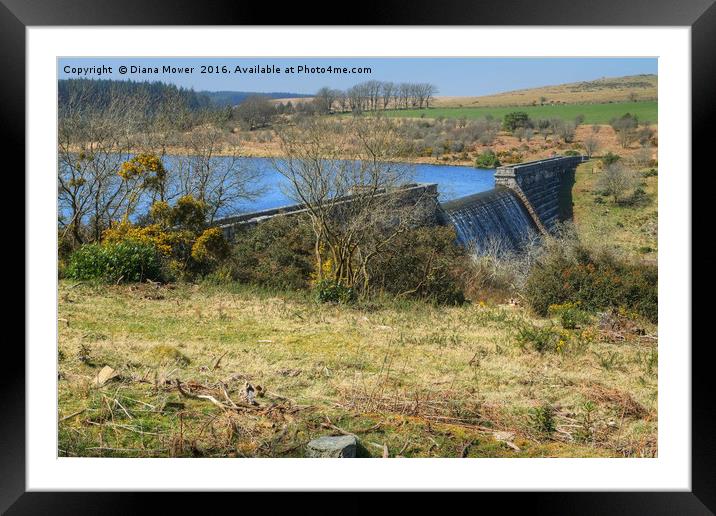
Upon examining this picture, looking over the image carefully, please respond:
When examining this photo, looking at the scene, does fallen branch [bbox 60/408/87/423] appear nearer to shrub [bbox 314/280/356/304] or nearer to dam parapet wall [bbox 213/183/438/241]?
shrub [bbox 314/280/356/304]

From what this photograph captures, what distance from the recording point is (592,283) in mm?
8367

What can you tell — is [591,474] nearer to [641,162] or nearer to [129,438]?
[129,438]

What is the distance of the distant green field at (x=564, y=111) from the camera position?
9.45m

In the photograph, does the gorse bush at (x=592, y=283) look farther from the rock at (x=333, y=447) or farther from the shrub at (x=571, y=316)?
the rock at (x=333, y=447)

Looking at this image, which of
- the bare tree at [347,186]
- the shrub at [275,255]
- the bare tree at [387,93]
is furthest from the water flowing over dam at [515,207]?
the shrub at [275,255]

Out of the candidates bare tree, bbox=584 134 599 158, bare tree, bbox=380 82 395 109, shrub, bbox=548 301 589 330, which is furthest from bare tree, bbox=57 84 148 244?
bare tree, bbox=584 134 599 158

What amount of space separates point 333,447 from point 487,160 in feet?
24.3

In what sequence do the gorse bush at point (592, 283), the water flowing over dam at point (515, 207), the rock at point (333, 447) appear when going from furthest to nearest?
the water flowing over dam at point (515, 207) < the gorse bush at point (592, 283) < the rock at point (333, 447)

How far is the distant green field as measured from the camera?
31.0ft

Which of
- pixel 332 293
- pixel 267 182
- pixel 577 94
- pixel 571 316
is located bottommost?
pixel 571 316

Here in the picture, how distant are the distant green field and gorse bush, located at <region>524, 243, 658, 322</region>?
2.09 metres

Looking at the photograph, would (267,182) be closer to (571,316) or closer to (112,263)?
(112,263)
